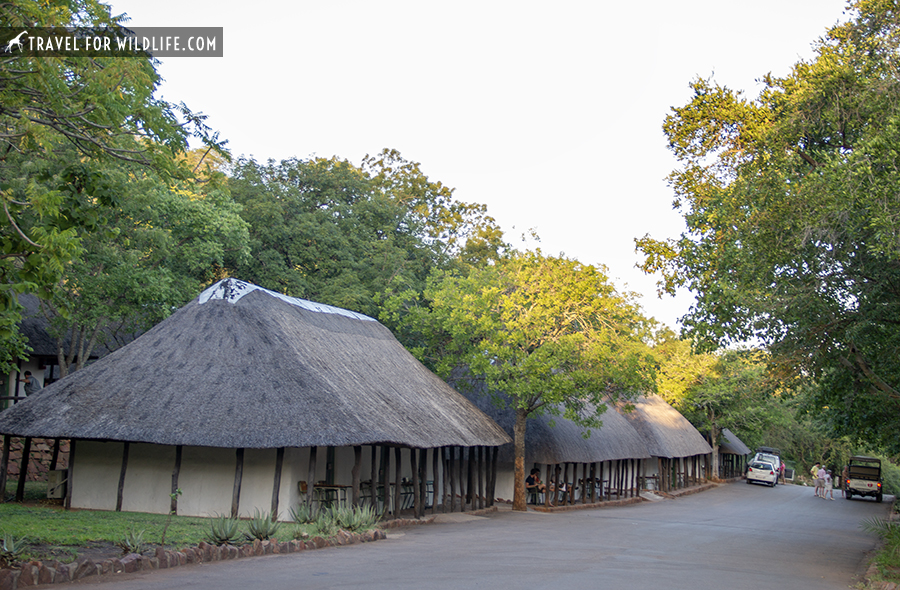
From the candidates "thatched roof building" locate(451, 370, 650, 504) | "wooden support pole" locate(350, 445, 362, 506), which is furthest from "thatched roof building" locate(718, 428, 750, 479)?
"wooden support pole" locate(350, 445, 362, 506)

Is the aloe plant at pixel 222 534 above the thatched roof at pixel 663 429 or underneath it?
underneath

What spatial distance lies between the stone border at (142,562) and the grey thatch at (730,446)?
5208 centimetres

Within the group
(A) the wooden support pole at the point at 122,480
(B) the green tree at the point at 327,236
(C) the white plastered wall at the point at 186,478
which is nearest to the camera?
(C) the white plastered wall at the point at 186,478

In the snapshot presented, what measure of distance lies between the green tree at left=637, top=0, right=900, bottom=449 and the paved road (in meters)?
4.46

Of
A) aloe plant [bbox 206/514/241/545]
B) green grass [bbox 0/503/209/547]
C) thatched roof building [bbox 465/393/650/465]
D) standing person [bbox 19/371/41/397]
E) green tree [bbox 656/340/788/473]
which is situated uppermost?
green tree [bbox 656/340/788/473]

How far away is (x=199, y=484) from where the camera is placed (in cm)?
1825

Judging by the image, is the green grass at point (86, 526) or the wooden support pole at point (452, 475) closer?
the green grass at point (86, 526)

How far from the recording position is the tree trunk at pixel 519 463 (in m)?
27.4

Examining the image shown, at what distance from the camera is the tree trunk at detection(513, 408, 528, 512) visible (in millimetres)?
27375

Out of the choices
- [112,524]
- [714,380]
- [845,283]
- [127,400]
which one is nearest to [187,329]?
[127,400]

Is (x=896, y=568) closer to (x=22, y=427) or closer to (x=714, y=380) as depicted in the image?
(x=22, y=427)

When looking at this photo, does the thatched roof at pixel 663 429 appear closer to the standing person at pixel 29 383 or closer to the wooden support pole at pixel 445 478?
the wooden support pole at pixel 445 478

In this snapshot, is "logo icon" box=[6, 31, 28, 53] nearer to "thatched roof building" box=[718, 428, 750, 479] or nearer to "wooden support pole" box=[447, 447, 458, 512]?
"wooden support pole" box=[447, 447, 458, 512]

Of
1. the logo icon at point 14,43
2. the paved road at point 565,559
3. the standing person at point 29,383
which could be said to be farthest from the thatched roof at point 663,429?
the logo icon at point 14,43
